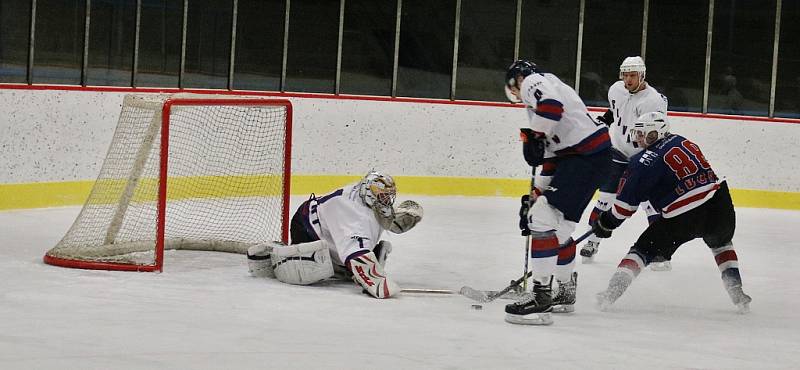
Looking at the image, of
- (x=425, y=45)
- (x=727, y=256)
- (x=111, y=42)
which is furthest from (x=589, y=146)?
(x=425, y=45)

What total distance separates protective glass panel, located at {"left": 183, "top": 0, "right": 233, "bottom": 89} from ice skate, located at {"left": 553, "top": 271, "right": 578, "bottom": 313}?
566 centimetres

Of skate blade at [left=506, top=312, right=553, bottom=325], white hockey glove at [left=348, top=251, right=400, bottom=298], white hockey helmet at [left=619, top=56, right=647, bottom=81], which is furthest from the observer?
white hockey helmet at [left=619, top=56, right=647, bottom=81]

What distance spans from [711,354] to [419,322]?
1080 mm

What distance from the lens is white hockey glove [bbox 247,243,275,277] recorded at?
5582mm

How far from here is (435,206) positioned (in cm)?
914

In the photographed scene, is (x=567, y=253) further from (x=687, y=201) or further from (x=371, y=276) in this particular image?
(x=371, y=276)

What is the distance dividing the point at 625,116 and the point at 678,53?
5.40 meters

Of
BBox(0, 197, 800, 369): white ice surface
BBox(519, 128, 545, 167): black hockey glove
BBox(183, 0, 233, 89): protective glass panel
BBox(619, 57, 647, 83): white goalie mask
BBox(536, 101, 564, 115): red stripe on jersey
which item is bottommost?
BBox(0, 197, 800, 369): white ice surface

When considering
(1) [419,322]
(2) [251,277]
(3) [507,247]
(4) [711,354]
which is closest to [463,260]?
(3) [507,247]

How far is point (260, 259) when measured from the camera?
559cm

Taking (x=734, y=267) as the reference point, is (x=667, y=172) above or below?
above

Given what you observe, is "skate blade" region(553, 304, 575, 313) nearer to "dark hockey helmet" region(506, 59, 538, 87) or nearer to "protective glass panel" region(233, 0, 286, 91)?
"dark hockey helmet" region(506, 59, 538, 87)

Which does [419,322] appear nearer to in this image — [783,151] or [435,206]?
[435,206]

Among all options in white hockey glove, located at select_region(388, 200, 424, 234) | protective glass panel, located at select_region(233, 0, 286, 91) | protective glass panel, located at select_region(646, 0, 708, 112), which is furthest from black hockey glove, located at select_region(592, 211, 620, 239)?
protective glass panel, located at select_region(646, 0, 708, 112)
